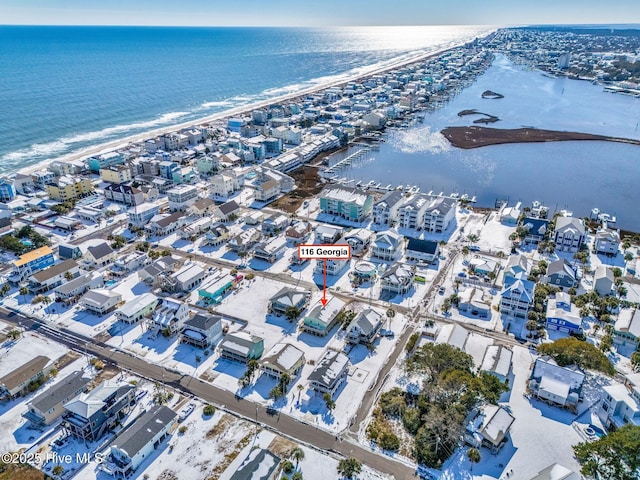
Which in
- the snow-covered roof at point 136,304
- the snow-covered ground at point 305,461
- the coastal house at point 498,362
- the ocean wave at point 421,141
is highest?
the snow-covered roof at point 136,304

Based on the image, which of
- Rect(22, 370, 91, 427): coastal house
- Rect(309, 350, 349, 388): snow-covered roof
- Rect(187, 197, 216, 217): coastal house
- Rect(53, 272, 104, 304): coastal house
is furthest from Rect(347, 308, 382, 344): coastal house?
Rect(187, 197, 216, 217): coastal house

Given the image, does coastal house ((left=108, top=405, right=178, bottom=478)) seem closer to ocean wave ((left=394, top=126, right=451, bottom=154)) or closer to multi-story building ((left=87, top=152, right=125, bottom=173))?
multi-story building ((left=87, top=152, right=125, bottom=173))

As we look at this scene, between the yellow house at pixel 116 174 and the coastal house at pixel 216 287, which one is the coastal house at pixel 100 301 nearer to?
the coastal house at pixel 216 287

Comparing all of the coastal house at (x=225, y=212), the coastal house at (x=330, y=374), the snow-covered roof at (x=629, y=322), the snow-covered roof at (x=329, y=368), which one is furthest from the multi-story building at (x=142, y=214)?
the snow-covered roof at (x=629, y=322)

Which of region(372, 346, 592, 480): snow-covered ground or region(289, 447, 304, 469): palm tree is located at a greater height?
region(289, 447, 304, 469): palm tree

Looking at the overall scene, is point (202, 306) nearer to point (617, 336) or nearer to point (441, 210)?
point (441, 210)

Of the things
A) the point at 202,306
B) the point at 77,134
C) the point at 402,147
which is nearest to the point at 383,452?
the point at 202,306

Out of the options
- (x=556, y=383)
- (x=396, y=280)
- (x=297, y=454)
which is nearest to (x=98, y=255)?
(x=396, y=280)

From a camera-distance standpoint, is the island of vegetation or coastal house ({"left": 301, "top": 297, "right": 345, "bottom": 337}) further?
the island of vegetation
